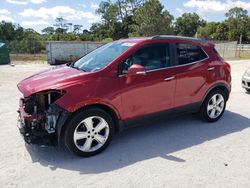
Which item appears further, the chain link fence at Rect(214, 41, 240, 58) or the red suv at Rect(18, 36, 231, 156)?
the chain link fence at Rect(214, 41, 240, 58)

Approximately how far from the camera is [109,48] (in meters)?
4.88

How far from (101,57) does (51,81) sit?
3.39 ft

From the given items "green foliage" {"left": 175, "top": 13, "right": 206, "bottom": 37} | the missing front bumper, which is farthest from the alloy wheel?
"green foliage" {"left": 175, "top": 13, "right": 206, "bottom": 37}

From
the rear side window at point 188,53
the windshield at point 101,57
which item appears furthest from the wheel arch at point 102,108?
the rear side window at point 188,53

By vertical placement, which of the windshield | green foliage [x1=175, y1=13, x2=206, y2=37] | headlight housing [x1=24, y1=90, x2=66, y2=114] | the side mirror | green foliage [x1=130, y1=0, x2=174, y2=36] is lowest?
headlight housing [x1=24, y1=90, x2=66, y2=114]

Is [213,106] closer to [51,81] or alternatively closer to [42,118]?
[51,81]

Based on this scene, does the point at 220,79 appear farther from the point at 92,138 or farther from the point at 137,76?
the point at 92,138

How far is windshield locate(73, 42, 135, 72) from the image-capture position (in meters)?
4.30

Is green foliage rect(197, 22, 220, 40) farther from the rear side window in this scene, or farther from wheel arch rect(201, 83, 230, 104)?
the rear side window

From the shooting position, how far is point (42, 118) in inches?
149

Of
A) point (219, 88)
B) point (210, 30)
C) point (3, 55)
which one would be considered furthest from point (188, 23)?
point (219, 88)

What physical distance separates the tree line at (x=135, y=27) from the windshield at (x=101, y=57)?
26.3m

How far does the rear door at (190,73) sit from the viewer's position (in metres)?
4.78

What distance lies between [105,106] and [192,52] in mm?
2052
